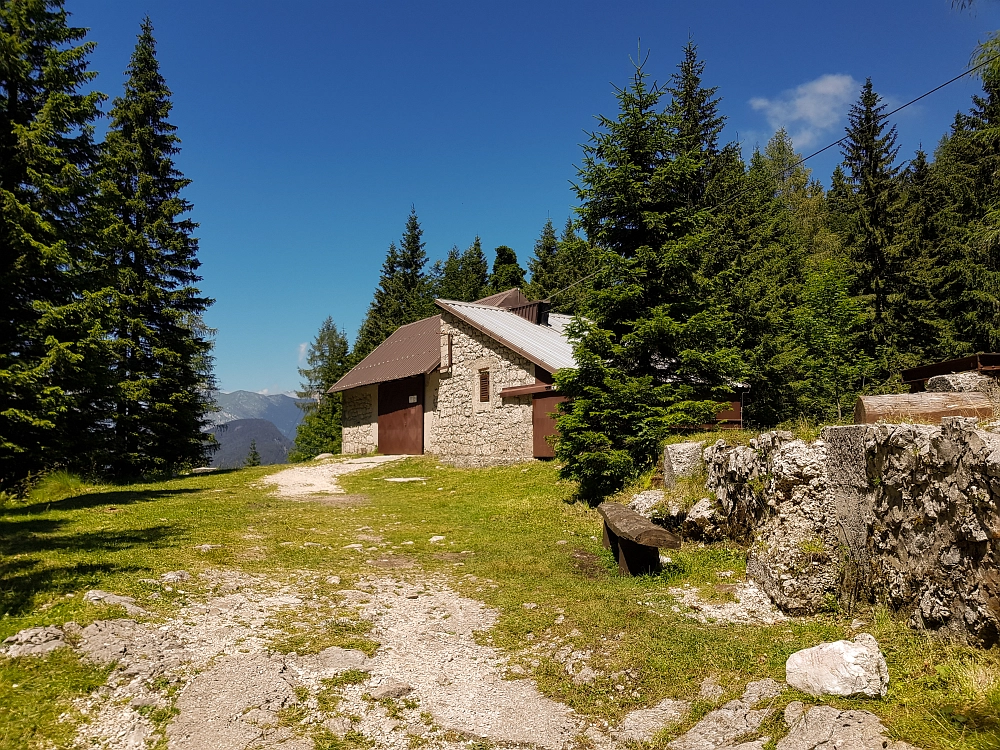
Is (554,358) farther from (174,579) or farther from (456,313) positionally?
(174,579)

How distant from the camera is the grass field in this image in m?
3.72

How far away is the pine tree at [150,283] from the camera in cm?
1889

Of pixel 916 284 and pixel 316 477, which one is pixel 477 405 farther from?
pixel 916 284

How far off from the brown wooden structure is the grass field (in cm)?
224

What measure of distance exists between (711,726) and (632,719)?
0.56 meters

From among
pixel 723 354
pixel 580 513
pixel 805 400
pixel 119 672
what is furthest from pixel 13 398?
pixel 805 400

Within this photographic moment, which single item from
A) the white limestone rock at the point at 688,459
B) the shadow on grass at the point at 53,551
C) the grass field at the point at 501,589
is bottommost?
the grass field at the point at 501,589

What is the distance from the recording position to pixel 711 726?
12.3 ft

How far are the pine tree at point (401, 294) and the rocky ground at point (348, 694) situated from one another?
43.5 meters

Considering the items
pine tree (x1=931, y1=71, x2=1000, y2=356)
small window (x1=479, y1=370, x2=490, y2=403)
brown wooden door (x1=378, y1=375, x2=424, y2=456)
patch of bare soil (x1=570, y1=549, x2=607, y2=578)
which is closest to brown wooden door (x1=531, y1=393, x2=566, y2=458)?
small window (x1=479, y1=370, x2=490, y2=403)

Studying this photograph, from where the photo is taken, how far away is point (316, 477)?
64.0ft

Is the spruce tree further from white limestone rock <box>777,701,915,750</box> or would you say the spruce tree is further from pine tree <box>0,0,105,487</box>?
white limestone rock <box>777,701,915,750</box>

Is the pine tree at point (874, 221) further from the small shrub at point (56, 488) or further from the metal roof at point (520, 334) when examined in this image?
the small shrub at point (56, 488)

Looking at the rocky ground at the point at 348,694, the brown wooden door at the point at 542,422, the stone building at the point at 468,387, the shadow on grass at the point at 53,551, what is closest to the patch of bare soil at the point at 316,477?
the stone building at the point at 468,387
